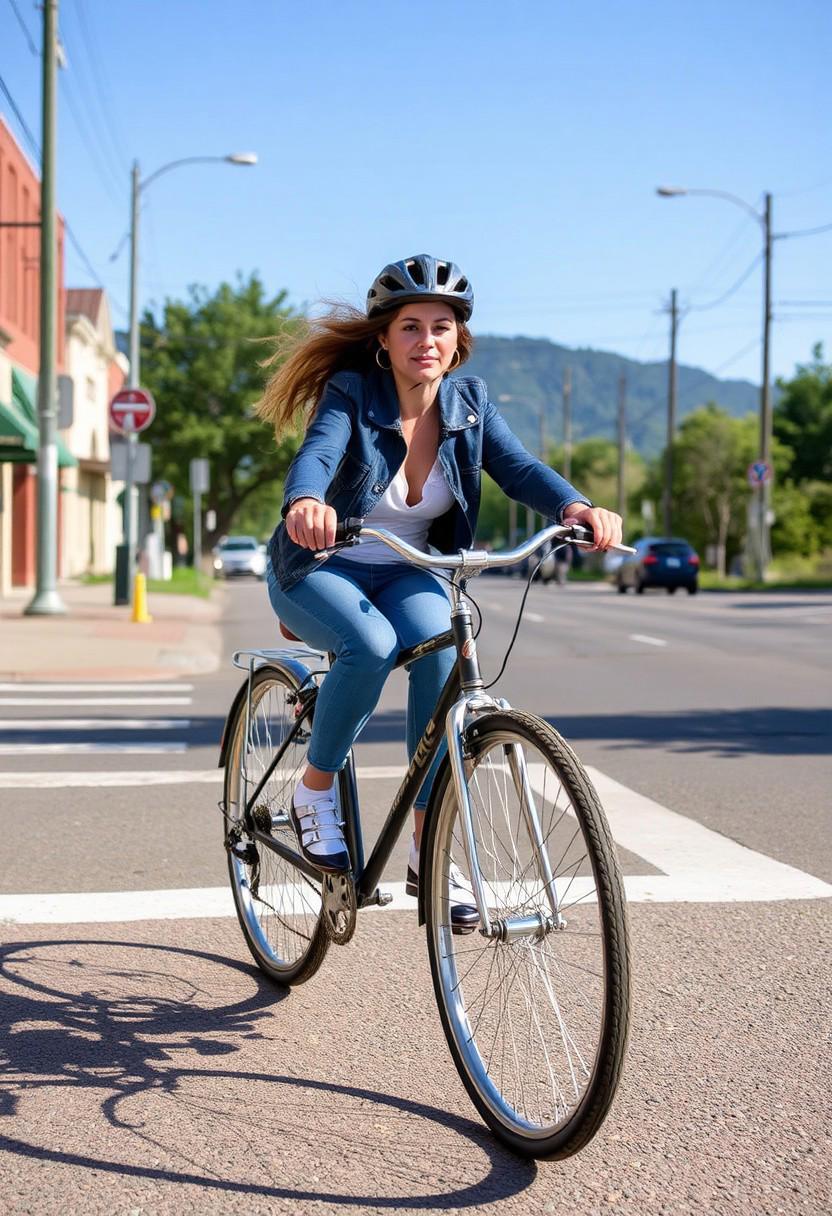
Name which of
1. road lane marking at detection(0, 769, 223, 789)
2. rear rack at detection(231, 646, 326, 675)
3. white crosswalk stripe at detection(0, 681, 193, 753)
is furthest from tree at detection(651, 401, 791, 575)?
rear rack at detection(231, 646, 326, 675)

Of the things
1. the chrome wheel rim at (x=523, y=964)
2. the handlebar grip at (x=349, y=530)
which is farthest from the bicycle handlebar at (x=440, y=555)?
the chrome wheel rim at (x=523, y=964)

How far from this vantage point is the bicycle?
9.31ft

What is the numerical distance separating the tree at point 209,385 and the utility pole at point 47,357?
4516cm

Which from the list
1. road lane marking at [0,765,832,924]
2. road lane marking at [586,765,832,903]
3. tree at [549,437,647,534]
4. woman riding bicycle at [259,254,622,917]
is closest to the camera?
woman riding bicycle at [259,254,622,917]

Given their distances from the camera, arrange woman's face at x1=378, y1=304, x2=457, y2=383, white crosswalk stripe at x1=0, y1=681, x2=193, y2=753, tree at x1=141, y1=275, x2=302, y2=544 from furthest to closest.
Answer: tree at x1=141, y1=275, x2=302, y2=544
white crosswalk stripe at x1=0, y1=681, x2=193, y2=753
woman's face at x1=378, y1=304, x2=457, y2=383

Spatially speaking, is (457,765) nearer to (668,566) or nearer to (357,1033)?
(357,1033)

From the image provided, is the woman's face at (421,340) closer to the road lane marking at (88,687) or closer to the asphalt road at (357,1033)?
the asphalt road at (357,1033)

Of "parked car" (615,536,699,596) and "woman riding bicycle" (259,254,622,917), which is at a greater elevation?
"woman riding bicycle" (259,254,622,917)

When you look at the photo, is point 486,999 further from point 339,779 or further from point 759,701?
point 759,701

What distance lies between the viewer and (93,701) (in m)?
11.7

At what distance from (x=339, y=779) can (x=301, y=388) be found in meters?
1.07

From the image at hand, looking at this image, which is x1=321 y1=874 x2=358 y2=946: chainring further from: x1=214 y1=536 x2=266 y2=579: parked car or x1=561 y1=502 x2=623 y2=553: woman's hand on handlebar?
x1=214 y1=536 x2=266 y2=579: parked car

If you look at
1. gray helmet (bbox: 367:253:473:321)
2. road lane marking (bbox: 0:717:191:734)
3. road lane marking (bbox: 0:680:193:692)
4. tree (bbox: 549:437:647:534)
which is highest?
tree (bbox: 549:437:647:534)

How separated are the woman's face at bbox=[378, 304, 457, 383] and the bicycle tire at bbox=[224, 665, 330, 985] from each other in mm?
961
